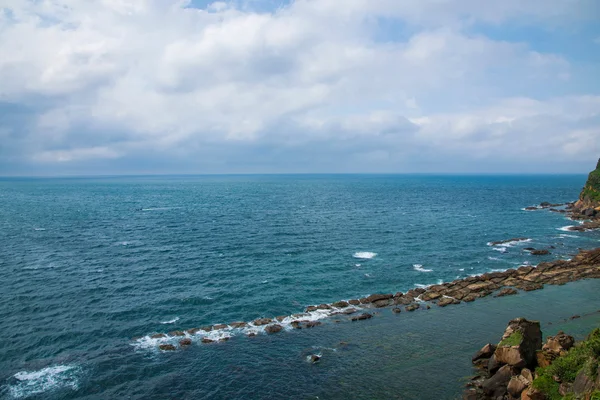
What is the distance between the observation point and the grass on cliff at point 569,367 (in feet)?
112

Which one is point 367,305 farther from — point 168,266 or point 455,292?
point 168,266

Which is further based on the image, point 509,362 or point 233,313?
point 233,313

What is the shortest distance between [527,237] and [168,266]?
102784 mm

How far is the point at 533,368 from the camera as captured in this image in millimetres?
41625

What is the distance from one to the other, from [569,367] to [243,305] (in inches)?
1805

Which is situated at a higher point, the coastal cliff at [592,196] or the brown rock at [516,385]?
the coastal cliff at [592,196]

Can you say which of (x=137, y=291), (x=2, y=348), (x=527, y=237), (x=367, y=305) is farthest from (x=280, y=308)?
(x=527, y=237)

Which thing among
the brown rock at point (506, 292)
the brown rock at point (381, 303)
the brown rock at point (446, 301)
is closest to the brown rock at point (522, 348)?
the brown rock at point (446, 301)

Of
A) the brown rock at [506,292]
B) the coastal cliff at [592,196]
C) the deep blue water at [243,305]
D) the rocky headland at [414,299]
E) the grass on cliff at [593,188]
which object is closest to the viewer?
the deep blue water at [243,305]

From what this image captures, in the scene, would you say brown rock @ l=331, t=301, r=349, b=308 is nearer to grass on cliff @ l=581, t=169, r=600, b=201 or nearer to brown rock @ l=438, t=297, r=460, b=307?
brown rock @ l=438, t=297, r=460, b=307

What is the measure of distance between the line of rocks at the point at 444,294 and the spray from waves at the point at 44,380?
10.8 metres

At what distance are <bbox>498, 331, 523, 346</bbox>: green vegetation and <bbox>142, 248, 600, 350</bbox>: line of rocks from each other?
66.9ft

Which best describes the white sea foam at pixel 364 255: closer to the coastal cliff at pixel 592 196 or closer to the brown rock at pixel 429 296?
the brown rock at pixel 429 296

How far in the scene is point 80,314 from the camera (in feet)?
204
